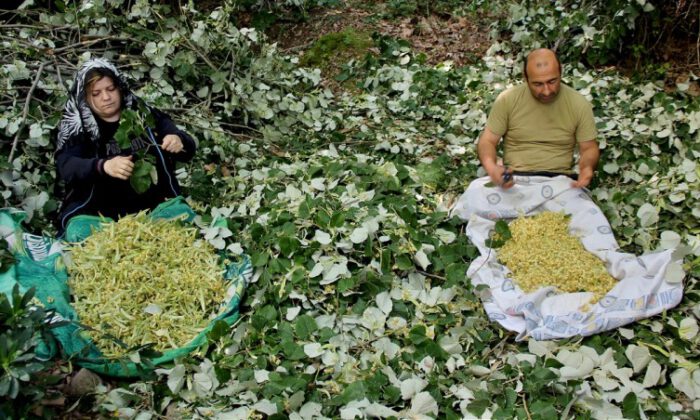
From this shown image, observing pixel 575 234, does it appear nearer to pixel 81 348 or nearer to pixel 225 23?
pixel 81 348

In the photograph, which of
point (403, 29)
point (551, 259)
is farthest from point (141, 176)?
point (403, 29)

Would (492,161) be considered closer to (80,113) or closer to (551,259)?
(551,259)

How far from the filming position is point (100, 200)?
3.01m

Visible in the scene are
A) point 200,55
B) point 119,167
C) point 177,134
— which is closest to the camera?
point 119,167

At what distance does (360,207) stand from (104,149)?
1295 mm

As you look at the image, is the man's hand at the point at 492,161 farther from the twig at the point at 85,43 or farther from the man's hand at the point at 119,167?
the twig at the point at 85,43

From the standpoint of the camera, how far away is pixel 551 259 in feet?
9.30

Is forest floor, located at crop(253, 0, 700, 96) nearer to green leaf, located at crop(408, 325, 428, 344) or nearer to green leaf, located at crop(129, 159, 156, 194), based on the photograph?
green leaf, located at crop(129, 159, 156, 194)

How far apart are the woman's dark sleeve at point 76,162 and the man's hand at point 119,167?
7cm

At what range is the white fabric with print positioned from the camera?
2.53m

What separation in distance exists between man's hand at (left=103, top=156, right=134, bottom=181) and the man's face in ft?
6.49

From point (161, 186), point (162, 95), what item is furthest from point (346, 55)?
point (161, 186)

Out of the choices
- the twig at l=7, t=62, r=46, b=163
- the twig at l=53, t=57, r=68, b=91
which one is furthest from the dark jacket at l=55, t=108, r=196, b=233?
the twig at l=53, t=57, r=68, b=91

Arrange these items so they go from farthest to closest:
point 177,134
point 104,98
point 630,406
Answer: point 177,134
point 104,98
point 630,406
